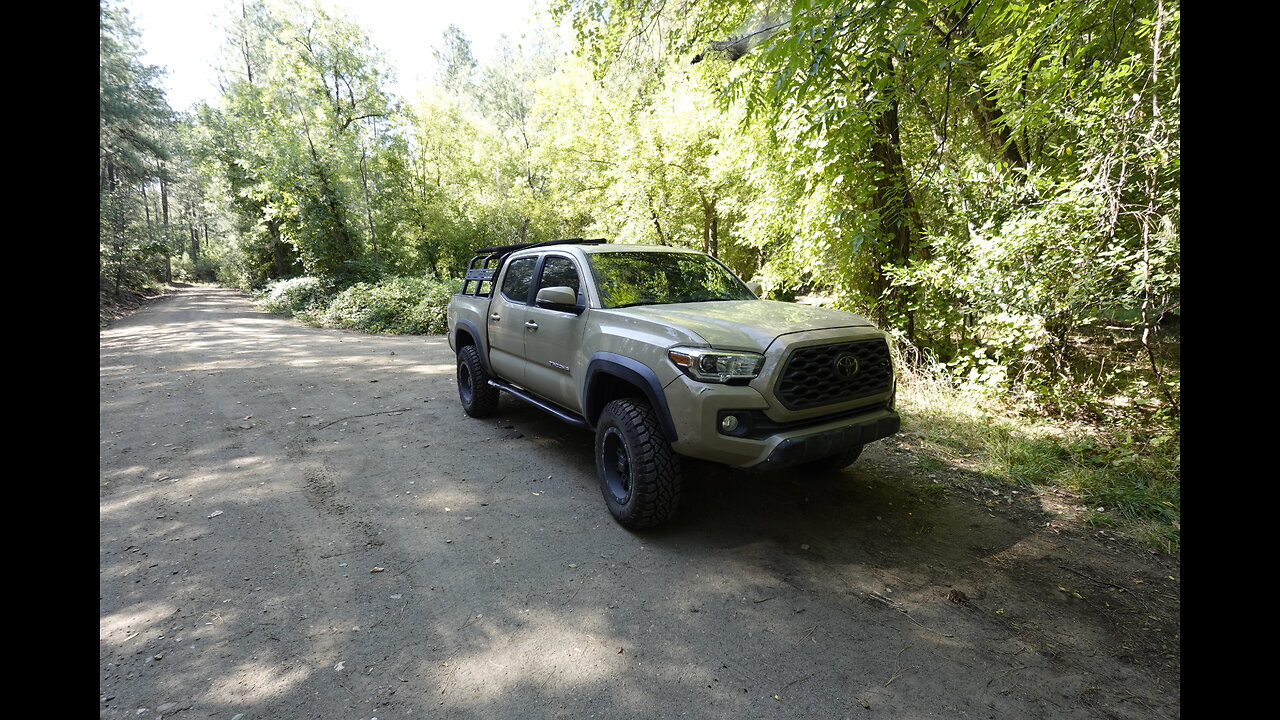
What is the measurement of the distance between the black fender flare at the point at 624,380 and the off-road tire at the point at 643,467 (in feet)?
0.39

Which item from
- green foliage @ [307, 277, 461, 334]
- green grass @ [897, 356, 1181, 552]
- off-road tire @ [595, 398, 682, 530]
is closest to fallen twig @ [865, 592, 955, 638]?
off-road tire @ [595, 398, 682, 530]

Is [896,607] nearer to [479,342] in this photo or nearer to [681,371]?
[681,371]

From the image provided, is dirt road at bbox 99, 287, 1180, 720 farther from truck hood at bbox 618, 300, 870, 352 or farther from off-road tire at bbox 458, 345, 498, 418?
truck hood at bbox 618, 300, 870, 352

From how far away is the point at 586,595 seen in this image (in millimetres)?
3156

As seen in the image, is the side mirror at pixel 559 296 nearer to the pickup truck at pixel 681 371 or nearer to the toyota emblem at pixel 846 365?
the pickup truck at pixel 681 371

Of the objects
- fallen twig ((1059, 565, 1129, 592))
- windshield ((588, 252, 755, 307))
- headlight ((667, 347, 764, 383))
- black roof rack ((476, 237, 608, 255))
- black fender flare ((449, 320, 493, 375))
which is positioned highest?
black roof rack ((476, 237, 608, 255))

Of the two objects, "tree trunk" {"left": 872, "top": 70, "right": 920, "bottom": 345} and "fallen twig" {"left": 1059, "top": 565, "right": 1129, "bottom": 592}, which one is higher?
"tree trunk" {"left": 872, "top": 70, "right": 920, "bottom": 345}

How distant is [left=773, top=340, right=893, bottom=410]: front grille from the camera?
3.39 m

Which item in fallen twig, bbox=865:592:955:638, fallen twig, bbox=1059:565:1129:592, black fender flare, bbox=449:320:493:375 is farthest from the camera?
black fender flare, bbox=449:320:493:375

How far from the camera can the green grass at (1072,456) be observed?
4008mm

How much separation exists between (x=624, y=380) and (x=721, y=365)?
0.87m

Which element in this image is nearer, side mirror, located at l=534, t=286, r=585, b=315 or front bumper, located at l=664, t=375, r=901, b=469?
front bumper, located at l=664, t=375, r=901, b=469
